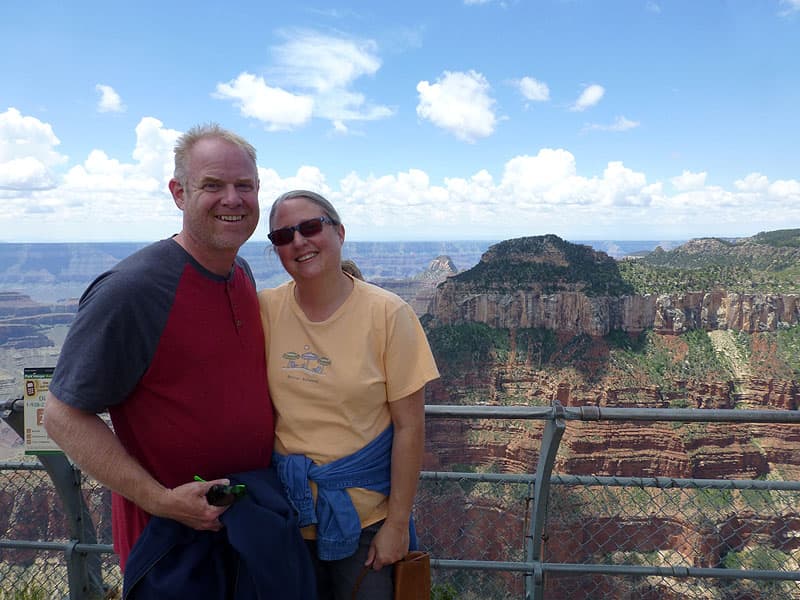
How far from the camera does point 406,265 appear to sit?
166 meters

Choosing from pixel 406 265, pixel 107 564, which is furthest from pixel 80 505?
pixel 406 265

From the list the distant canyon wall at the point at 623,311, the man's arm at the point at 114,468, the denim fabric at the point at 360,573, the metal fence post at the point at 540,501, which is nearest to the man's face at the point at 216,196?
the man's arm at the point at 114,468

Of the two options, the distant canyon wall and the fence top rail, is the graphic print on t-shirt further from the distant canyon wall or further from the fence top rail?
the distant canyon wall

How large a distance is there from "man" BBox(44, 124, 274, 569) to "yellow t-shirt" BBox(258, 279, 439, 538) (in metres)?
0.10

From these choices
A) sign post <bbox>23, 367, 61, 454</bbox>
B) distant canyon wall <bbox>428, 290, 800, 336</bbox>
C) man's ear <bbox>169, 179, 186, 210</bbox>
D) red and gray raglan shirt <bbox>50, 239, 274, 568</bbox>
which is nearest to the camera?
red and gray raglan shirt <bbox>50, 239, 274, 568</bbox>

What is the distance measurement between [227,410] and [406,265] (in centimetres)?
16459

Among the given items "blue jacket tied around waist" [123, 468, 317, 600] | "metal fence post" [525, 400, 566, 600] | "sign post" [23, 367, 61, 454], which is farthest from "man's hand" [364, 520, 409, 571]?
"sign post" [23, 367, 61, 454]

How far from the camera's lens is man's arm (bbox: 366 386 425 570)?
224 cm

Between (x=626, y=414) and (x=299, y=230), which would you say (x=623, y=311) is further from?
(x=299, y=230)

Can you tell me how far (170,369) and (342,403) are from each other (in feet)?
2.09

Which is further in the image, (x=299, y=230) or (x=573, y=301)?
(x=573, y=301)

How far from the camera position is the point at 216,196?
2.09 meters

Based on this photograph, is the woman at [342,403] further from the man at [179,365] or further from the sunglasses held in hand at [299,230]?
the man at [179,365]

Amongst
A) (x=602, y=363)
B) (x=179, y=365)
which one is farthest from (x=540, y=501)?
(x=602, y=363)
